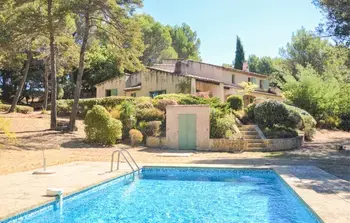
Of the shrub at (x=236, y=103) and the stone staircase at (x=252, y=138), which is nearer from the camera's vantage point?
the stone staircase at (x=252, y=138)

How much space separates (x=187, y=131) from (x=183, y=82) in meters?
11.7

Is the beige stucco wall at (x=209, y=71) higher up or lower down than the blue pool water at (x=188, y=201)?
higher up

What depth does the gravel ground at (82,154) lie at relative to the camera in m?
13.0

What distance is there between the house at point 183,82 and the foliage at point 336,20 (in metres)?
14.4

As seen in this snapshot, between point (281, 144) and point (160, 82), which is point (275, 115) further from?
point (160, 82)

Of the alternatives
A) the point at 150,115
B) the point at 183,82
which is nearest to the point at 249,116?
the point at 150,115

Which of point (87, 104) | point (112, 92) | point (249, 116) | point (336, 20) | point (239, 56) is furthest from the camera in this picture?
point (239, 56)

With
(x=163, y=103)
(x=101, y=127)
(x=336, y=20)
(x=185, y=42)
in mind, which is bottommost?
(x=101, y=127)

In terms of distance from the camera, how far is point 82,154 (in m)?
16.3

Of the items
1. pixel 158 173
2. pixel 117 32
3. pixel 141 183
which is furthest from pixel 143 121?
pixel 141 183

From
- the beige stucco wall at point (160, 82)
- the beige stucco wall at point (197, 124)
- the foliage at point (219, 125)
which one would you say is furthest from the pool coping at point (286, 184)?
the beige stucco wall at point (160, 82)

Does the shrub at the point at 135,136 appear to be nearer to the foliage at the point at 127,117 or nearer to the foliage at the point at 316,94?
the foliage at the point at 127,117

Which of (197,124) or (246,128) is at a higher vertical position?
(197,124)

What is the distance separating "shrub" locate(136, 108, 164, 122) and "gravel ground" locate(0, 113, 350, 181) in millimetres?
2807
